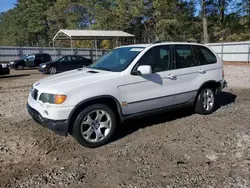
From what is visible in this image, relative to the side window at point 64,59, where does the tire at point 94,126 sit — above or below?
below

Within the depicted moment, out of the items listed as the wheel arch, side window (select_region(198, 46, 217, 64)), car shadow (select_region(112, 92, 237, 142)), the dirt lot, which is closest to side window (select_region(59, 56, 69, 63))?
the dirt lot

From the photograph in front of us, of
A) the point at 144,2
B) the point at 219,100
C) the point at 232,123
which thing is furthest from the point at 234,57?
the point at 232,123

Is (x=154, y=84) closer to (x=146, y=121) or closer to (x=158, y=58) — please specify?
(x=158, y=58)

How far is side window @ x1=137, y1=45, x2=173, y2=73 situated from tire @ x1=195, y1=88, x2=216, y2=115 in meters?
1.21

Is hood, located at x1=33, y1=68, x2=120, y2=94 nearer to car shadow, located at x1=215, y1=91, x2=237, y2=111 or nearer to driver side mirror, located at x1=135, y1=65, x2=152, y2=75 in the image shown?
driver side mirror, located at x1=135, y1=65, x2=152, y2=75

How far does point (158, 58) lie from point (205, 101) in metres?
1.75

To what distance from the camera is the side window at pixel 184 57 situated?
4.95 metres

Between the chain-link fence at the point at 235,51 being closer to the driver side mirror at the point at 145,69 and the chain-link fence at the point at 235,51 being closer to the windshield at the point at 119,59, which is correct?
A: the windshield at the point at 119,59

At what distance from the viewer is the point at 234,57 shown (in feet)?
70.9

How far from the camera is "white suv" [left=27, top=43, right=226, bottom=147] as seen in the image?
147 inches

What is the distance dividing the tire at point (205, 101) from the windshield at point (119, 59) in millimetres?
1903

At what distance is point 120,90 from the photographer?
4109 millimetres

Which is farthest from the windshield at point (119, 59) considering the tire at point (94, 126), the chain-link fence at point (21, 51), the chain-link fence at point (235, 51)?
the chain-link fence at point (21, 51)

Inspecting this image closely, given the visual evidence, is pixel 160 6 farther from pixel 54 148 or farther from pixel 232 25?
pixel 54 148
